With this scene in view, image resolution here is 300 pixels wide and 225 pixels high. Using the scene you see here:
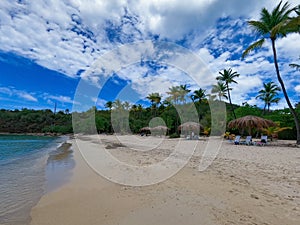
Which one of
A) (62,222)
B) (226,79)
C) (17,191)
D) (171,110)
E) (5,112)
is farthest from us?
(5,112)

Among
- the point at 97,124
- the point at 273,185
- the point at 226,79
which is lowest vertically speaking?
the point at 273,185

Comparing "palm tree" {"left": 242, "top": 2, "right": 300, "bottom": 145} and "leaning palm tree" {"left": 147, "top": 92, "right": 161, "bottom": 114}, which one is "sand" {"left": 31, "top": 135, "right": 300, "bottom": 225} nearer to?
"palm tree" {"left": 242, "top": 2, "right": 300, "bottom": 145}

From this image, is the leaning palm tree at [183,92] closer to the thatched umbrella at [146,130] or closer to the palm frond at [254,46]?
the thatched umbrella at [146,130]

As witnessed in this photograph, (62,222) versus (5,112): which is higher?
(5,112)

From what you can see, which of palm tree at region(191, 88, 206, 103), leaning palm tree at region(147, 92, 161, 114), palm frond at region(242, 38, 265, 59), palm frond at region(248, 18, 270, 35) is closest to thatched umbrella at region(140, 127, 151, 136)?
leaning palm tree at region(147, 92, 161, 114)

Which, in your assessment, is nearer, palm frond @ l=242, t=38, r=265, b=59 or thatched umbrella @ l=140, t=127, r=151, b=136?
palm frond @ l=242, t=38, r=265, b=59

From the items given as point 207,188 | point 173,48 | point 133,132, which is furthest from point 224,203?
point 133,132

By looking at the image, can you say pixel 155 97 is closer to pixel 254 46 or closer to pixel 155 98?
pixel 155 98

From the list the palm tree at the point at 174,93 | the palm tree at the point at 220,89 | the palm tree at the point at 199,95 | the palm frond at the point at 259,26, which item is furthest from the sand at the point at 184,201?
the palm tree at the point at 174,93

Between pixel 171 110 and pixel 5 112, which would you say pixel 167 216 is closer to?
pixel 171 110

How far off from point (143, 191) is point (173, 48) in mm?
8356

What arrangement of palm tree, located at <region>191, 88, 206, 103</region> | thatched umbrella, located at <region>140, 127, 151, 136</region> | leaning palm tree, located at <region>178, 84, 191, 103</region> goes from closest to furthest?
1. thatched umbrella, located at <region>140, 127, 151, 136</region>
2. palm tree, located at <region>191, 88, 206, 103</region>
3. leaning palm tree, located at <region>178, 84, 191, 103</region>

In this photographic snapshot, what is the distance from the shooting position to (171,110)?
33.8 metres

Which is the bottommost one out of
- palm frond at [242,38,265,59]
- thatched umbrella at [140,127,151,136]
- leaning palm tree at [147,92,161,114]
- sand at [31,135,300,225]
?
sand at [31,135,300,225]
